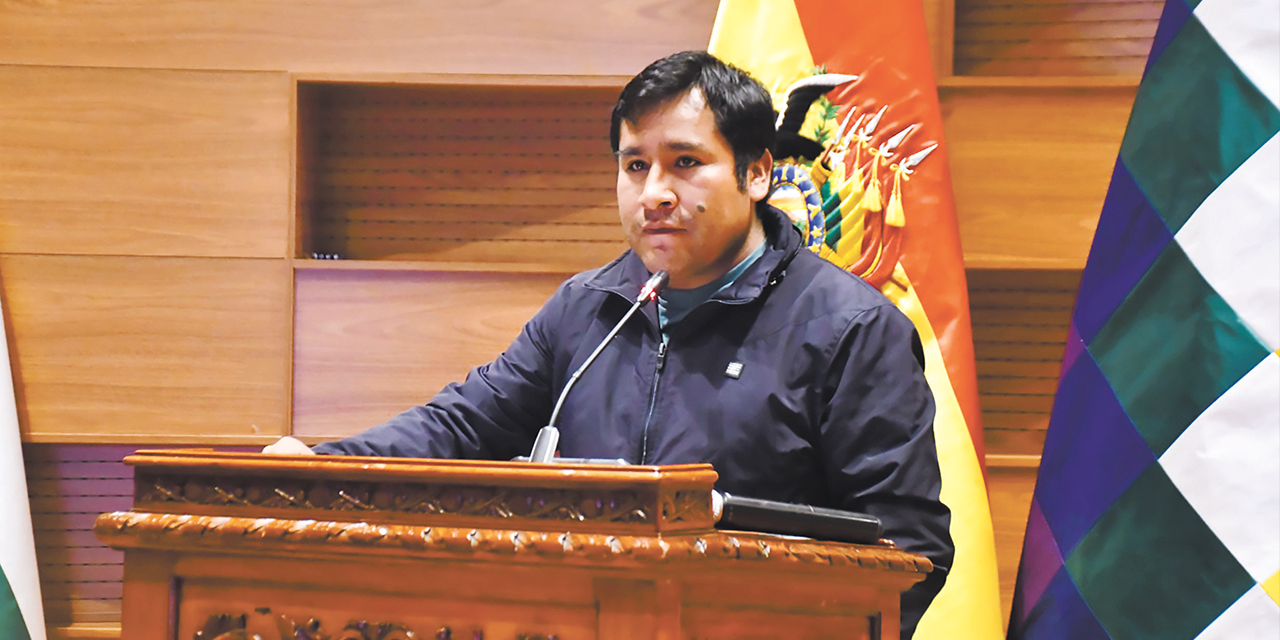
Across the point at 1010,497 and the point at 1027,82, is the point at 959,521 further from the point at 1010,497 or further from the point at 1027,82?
the point at 1027,82

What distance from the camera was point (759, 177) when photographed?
4.82 ft

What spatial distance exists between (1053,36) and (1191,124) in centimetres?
148

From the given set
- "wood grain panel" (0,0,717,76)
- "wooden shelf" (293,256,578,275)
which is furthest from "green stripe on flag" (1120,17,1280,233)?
"wooden shelf" (293,256,578,275)

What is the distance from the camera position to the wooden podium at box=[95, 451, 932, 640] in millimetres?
697

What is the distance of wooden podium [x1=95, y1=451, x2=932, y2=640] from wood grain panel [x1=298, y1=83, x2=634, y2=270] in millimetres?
1992

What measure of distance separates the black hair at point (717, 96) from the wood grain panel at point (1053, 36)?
1.48 metres

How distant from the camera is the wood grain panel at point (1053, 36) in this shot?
8.50 feet

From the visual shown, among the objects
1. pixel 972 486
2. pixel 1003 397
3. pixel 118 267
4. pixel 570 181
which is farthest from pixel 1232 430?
pixel 118 267

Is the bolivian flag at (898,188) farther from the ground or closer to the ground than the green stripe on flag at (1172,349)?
farther from the ground

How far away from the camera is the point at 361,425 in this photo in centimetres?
248

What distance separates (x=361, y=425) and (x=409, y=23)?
101cm

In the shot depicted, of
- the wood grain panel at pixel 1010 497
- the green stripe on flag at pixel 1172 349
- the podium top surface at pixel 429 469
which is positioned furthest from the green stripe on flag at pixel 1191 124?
the wood grain panel at pixel 1010 497

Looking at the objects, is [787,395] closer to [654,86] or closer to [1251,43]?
[654,86]

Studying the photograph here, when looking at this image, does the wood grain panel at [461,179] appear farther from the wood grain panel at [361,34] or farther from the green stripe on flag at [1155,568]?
the green stripe on flag at [1155,568]
